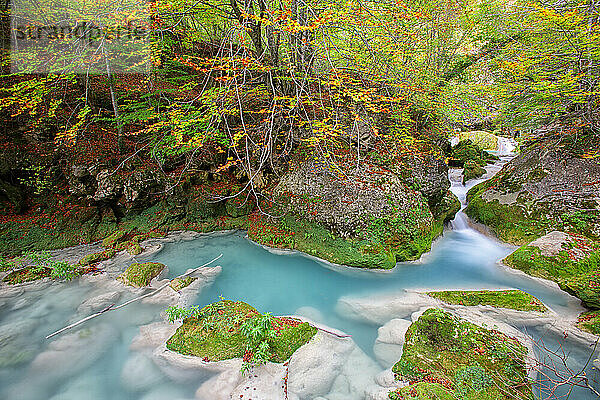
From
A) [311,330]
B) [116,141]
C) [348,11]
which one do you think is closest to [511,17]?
[348,11]

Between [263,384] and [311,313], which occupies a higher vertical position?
[263,384]

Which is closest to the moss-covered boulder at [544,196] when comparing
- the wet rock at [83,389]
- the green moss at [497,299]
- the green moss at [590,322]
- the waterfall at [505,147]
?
the green moss at [590,322]

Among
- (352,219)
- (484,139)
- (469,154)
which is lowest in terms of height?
(352,219)

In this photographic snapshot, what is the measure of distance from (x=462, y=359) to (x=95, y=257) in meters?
8.36

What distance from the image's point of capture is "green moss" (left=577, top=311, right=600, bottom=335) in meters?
4.43

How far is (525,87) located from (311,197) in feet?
22.2

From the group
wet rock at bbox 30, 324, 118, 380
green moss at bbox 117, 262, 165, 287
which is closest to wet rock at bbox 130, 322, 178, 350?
wet rock at bbox 30, 324, 118, 380

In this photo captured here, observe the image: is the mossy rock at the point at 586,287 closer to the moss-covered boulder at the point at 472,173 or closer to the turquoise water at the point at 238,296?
the turquoise water at the point at 238,296

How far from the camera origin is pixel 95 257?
6.85 m

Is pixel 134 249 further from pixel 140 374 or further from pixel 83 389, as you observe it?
pixel 140 374

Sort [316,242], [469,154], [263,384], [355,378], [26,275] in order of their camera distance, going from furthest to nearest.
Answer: [469,154] < [316,242] < [26,275] < [355,378] < [263,384]

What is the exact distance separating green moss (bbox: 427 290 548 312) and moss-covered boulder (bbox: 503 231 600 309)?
38.4 inches

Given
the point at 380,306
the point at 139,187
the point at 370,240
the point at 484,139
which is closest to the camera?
the point at 380,306

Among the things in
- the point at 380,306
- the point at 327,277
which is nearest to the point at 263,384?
the point at 380,306
